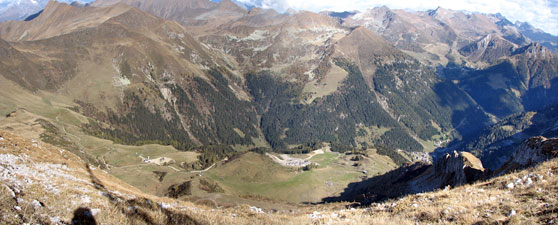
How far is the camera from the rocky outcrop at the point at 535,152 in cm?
3847

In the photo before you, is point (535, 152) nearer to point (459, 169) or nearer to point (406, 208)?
point (406, 208)

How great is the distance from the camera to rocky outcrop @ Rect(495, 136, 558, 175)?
3847 centimetres

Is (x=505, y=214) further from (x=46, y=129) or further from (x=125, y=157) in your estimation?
(x=46, y=129)

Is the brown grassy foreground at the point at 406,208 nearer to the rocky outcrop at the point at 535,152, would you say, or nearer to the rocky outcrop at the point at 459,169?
the rocky outcrop at the point at 535,152

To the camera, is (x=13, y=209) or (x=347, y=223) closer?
(x=13, y=209)

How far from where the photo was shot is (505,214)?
1585 centimetres

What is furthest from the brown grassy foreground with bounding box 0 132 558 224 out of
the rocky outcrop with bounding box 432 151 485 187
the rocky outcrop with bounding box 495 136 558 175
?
the rocky outcrop with bounding box 432 151 485 187

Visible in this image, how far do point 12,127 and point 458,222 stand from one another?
22764 centimetres

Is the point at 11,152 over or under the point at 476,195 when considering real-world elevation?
under

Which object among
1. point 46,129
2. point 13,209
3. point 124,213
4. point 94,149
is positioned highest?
point 13,209

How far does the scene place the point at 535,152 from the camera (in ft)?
147

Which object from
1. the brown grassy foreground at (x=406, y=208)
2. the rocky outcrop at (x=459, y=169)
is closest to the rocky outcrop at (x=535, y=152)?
the rocky outcrop at (x=459, y=169)

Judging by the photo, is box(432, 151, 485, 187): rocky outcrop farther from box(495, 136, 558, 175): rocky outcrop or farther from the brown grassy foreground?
the brown grassy foreground

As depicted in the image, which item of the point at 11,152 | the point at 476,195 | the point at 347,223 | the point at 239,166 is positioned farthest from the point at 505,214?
the point at 239,166
